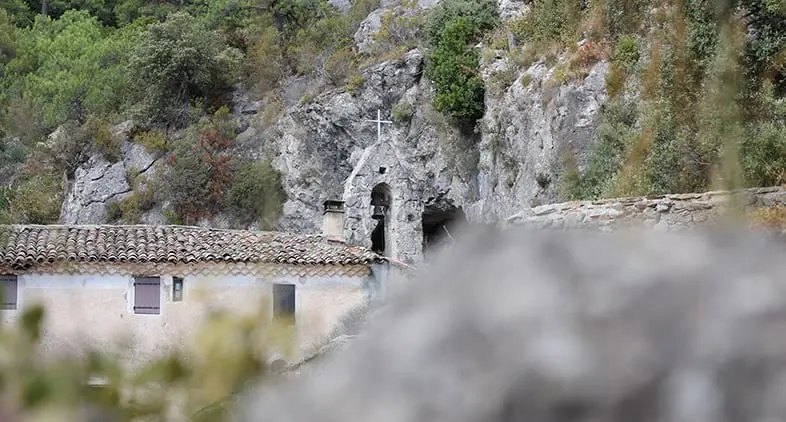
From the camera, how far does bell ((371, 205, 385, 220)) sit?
24.7m

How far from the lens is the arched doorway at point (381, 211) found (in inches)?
976

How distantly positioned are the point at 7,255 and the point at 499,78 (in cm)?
1381

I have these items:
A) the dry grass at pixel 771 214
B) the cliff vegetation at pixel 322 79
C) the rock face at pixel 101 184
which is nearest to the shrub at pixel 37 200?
the cliff vegetation at pixel 322 79

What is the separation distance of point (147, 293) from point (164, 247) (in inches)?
39.4

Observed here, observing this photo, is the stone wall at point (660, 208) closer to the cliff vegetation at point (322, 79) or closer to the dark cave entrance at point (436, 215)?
the cliff vegetation at point (322, 79)

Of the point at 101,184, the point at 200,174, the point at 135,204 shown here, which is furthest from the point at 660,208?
the point at 101,184

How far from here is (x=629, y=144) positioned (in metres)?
16.2

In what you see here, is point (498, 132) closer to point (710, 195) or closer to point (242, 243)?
point (242, 243)

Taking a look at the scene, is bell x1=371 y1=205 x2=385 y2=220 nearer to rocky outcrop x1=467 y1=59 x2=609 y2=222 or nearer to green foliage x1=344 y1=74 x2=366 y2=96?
rocky outcrop x1=467 y1=59 x2=609 y2=222

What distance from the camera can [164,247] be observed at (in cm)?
1725

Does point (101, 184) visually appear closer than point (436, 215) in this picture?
No

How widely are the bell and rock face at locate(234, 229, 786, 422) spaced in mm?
23584

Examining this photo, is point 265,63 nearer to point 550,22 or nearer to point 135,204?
point 135,204

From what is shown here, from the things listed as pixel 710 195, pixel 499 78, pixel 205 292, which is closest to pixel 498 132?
pixel 499 78
